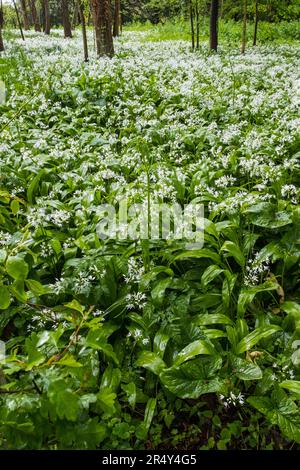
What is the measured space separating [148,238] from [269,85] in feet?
23.7

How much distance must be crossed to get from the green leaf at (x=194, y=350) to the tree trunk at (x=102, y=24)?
11868mm

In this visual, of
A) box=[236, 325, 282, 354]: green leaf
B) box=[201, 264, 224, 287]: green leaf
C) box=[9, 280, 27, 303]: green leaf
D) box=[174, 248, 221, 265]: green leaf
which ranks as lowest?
box=[236, 325, 282, 354]: green leaf

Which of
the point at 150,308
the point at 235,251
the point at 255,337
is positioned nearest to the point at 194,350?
the point at 255,337

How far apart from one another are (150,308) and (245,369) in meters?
0.91

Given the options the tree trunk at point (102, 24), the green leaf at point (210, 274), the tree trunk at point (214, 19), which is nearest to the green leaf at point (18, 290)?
the green leaf at point (210, 274)

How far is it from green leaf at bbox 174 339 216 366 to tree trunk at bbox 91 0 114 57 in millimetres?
11868

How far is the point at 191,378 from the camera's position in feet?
8.79

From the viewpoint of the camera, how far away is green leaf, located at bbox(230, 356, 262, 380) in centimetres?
267

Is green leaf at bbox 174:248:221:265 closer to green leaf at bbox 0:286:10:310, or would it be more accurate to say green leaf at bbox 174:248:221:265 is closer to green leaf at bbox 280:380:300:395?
green leaf at bbox 280:380:300:395

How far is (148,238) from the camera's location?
3.83 metres

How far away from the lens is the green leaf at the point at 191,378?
2.61 m

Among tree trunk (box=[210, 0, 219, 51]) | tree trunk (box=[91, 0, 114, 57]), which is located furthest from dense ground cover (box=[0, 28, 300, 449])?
tree trunk (box=[210, 0, 219, 51])
